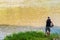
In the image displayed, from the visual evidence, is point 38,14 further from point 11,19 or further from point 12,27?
point 12,27

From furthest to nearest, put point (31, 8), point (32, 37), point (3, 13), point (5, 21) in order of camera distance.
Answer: point (31, 8) < point (3, 13) < point (5, 21) < point (32, 37)

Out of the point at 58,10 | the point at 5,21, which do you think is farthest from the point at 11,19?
the point at 58,10

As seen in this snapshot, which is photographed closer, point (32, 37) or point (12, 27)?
point (32, 37)

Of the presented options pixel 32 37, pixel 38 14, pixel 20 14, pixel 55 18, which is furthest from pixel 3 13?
pixel 32 37

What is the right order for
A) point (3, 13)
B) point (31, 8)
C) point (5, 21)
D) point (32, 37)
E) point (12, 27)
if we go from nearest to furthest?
1. point (32, 37)
2. point (12, 27)
3. point (5, 21)
4. point (3, 13)
5. point (31, 8)

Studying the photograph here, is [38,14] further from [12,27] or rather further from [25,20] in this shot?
[12,27]

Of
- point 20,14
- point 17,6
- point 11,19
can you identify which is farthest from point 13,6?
point 11,19

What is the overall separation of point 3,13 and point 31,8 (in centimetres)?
384

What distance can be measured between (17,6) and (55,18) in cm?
604

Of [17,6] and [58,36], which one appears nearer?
[58,36]

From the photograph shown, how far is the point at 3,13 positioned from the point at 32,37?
1557 centimetres

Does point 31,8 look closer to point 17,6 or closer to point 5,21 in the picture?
point 17,6

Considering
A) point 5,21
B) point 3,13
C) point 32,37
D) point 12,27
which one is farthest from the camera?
point 3,13

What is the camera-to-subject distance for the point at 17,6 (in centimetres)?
3306
